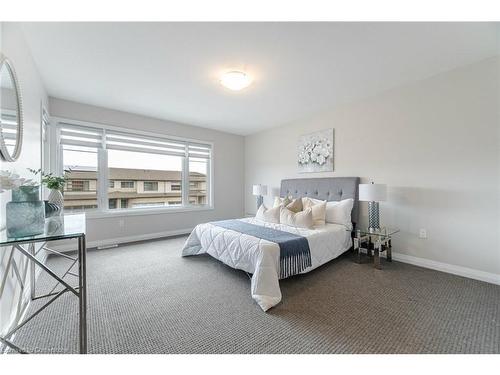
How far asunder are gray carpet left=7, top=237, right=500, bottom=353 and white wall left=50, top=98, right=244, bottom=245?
1.26 metres

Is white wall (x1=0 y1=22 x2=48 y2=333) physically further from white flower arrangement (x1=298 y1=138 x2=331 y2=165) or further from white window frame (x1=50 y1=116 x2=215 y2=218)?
white flower arrangement (x1=298 y1=138 x2=331 y2=165)

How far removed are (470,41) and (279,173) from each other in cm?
322

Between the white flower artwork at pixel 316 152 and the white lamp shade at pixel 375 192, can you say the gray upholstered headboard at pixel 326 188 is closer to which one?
the white flower artwork at pixel 316 152

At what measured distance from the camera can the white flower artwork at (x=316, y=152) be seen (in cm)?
374

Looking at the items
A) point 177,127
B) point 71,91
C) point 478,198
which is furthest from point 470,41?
point 71,91

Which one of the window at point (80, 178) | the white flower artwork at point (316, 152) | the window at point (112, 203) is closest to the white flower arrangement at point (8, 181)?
the window at point (80, 178)

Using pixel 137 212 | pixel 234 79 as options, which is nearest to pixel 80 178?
pixel 137 212

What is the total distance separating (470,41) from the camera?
6.59 feet

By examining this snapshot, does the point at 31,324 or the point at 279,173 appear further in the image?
the point at 279,173

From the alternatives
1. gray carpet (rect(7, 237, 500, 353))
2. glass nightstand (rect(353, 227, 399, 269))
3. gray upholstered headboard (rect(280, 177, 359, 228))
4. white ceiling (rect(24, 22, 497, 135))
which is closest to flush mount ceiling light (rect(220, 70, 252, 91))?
white ceiling (rect(24, 22, 497, 135))

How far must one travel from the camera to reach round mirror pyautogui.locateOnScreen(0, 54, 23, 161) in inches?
55.4

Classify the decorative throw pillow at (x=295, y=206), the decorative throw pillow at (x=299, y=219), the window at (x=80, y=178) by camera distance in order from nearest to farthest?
the decorative throw pillow at (x=299, y=219)
the decorative throw pillow at (x=295, y=206)
the window at (x=80, y=178)

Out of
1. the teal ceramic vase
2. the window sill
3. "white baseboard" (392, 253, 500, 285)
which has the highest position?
→ the teal ceramic vase
